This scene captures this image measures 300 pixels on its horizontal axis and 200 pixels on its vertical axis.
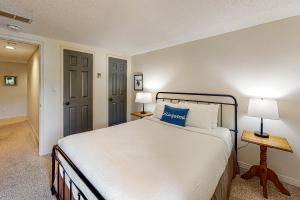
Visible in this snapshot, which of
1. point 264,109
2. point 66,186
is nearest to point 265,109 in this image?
point 264,109

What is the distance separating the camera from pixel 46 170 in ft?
7.72

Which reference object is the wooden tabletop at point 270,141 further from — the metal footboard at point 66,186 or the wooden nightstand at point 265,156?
the metal footboard at point 66,186

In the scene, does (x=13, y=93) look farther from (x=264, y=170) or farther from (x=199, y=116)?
(x=264, y=170)

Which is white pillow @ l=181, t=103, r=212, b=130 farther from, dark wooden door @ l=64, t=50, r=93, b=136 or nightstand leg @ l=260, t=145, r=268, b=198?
dark wooden door @ l=64, t=50, r=93, b=136

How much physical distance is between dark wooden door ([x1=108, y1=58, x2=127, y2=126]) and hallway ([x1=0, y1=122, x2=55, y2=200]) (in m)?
1.77

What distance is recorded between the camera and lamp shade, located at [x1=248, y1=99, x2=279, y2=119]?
186cm

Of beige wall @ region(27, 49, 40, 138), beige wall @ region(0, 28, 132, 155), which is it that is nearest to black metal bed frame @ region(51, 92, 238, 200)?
beige wall @ region(0, 28, 132, 155)

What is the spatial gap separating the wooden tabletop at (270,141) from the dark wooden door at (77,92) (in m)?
3.25

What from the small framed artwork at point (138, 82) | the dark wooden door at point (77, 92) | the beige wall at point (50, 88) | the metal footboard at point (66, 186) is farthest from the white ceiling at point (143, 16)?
the metal footboard at point (66, 186)

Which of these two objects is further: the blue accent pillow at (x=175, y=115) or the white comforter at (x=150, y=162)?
the blue accent pillow at (x=175, y=115)

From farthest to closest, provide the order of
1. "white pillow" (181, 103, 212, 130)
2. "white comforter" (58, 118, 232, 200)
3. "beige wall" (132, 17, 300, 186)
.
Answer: "white pillow" (181, 103, 212, 130), "beige wall" (132, 17, 300, 186), "white comforter" (58, 118, 232, 200)

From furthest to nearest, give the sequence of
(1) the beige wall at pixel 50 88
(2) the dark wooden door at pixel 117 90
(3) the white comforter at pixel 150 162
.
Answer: (2) the dark wooden door at pixel 117 90 < (1) the beige wall at pixel 50 88 < (3) the white comforter at pixel 150 162

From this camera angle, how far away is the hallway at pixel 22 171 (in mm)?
1847

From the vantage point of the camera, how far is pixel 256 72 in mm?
2221
